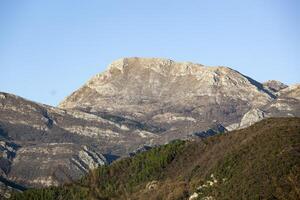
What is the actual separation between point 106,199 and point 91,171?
4279 millimetres

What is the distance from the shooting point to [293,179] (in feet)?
279

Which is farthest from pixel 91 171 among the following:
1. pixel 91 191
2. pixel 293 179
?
pixel 293 179

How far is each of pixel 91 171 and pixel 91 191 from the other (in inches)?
140

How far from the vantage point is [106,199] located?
8925cm

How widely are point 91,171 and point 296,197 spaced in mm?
25570

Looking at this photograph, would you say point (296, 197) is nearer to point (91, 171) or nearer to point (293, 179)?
point (293, 179)

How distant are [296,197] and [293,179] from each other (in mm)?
3358

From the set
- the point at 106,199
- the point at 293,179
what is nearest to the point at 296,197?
the point at 293,179

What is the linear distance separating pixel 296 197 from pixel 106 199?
2321 centimetres

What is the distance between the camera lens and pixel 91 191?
88.3m

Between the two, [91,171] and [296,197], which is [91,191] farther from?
[296,197]

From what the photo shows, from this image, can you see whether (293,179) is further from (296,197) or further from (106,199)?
(106,199)

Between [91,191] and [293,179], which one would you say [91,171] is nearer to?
[91,191]

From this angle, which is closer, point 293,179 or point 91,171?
point 293,179
